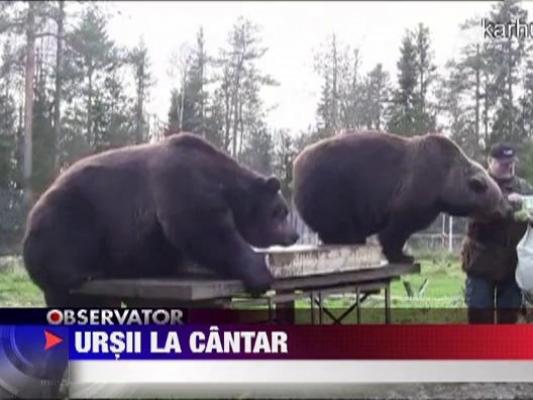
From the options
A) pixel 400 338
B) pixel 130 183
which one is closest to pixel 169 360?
pixel 130 183

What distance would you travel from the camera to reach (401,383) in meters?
3.96

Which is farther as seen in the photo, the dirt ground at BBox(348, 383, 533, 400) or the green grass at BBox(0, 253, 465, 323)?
the dirt ground at BBox(348, 383, 533, 400)

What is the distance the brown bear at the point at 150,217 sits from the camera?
3.77 metres

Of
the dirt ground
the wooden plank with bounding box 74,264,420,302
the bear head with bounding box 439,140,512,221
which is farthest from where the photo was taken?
the dirt ground

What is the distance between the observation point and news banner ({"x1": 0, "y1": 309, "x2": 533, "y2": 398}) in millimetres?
3859

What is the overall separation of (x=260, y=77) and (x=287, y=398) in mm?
1543

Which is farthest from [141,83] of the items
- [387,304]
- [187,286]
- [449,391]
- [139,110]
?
[449,391]

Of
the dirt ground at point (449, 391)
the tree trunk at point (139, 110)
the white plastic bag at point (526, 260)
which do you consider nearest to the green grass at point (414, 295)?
the white plastic bag at point (526, 260)

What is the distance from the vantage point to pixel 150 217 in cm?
379

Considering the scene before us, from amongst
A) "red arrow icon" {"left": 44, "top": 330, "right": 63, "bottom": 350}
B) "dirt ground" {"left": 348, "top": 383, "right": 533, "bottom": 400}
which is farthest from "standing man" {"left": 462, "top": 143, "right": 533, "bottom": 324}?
"red arrow icon" {"left": 44, "top": 330, "right": 63, "bottom": 350}

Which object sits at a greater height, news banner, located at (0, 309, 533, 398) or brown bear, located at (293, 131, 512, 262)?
brown bear, located at (293, 131, 512, 262)

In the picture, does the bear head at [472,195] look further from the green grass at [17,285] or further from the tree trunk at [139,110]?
the green grass at [17,285]

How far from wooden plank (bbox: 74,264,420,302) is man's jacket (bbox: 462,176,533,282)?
26 cm

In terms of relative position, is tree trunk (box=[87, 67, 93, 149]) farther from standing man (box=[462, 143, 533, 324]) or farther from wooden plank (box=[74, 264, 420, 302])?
standing man (box=[462, 143, 533, 324])
